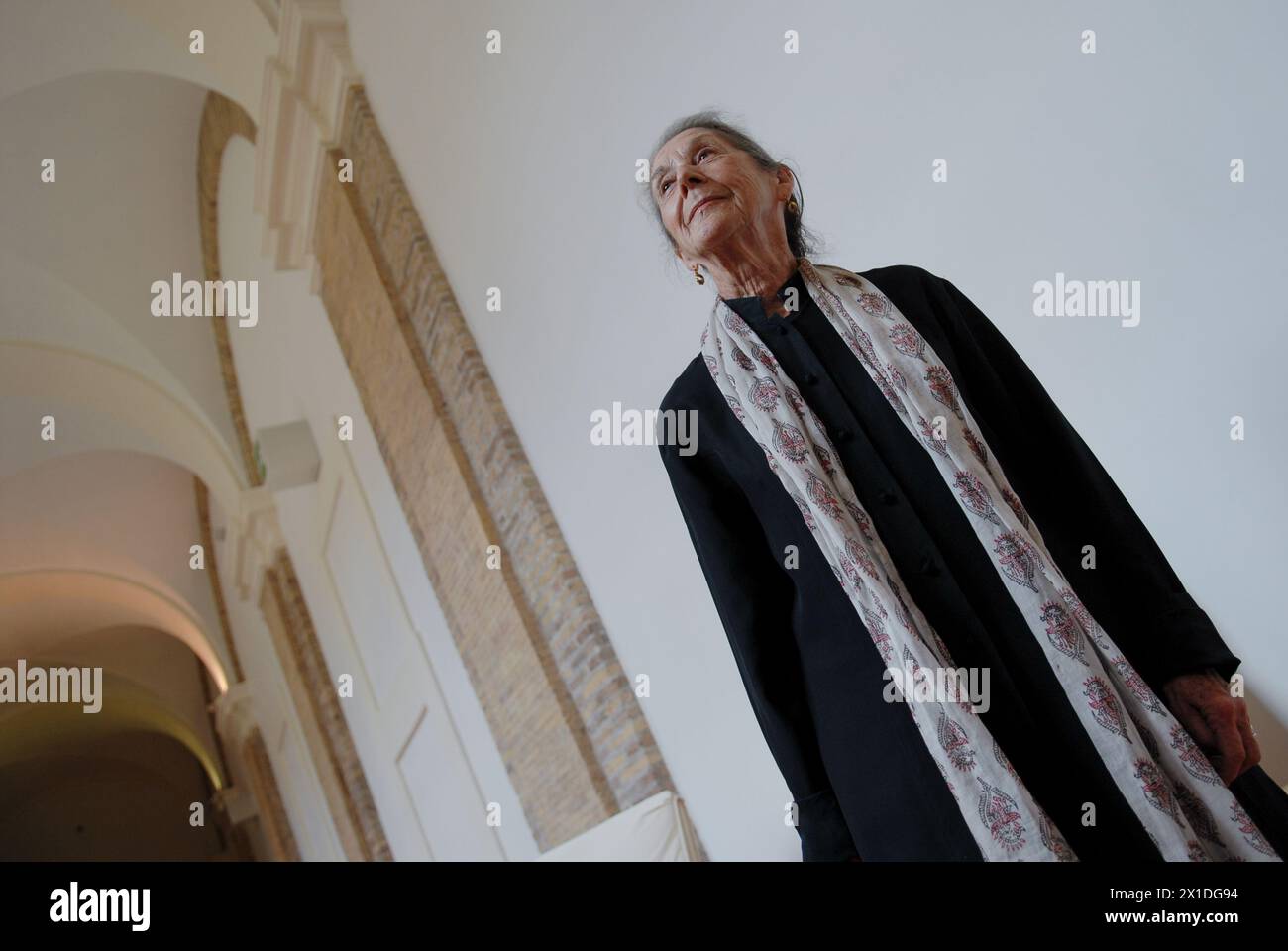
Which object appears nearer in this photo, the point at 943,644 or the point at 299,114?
the point at 943,644

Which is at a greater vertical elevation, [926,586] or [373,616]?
[373,616]

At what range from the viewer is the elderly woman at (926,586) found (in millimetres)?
1646

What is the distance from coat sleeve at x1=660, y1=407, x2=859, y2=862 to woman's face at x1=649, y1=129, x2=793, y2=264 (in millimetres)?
403

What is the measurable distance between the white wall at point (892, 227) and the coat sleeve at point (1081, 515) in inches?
16.8

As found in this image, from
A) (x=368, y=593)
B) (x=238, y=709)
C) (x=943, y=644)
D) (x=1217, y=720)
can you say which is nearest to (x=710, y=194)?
(x=943, y=644)

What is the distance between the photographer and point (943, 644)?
1.78 meters

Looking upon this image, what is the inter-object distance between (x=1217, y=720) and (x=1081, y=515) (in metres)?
0.38

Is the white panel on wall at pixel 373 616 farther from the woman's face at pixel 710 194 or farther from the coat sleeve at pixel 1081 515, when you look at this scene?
the coat sleeve at pixel 1081 515

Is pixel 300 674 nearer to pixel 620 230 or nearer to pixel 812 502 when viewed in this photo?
pixel 620 230

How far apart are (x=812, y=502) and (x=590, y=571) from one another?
8.83ft

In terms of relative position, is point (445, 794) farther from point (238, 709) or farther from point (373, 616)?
point (238, 709)

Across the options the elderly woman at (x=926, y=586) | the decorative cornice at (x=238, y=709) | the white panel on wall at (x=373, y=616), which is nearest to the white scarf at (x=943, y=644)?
the elderly woman at (x=926, y=586)

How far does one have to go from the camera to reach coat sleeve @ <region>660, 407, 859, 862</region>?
6.21 ft

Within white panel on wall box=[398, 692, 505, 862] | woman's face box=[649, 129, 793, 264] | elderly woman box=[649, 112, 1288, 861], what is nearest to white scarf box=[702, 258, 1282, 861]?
elderly woman box=[649, 112, 1288, 861]
